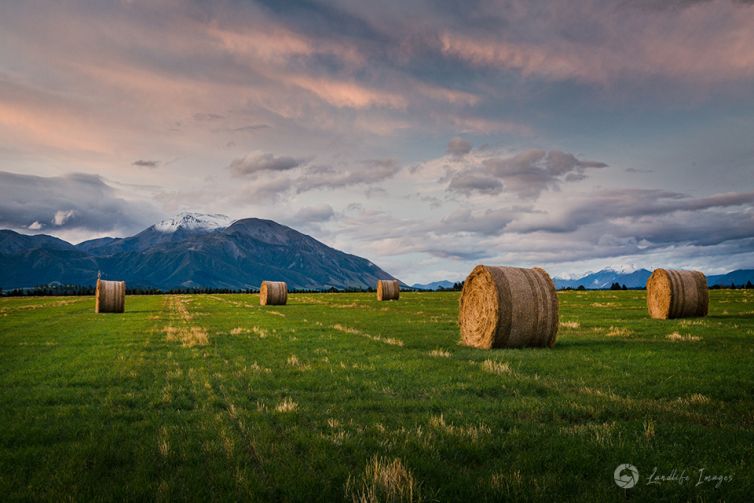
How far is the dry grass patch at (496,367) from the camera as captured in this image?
520 inches

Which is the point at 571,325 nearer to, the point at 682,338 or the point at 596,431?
the point at 682,338

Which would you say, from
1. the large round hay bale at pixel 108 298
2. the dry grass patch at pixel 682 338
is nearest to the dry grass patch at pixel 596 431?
the dry grass patch at pixel 682 338

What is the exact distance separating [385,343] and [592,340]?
8.35m

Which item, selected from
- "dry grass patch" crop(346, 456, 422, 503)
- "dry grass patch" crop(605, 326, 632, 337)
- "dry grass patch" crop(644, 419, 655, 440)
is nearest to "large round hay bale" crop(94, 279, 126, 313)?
"dry grass patch" crop(605, 326, 632, 337)

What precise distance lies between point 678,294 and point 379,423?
27.7 meters

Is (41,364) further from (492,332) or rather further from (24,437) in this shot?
(492,332)

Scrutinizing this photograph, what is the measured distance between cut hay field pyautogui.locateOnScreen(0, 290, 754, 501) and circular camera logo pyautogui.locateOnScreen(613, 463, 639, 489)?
0.11 meters

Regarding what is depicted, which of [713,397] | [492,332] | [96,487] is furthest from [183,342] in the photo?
[713,397]

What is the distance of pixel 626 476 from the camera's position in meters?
6.21

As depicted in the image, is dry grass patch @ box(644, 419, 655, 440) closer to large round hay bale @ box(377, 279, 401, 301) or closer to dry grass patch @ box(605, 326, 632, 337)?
dry grass patch @ box(605, 326, 632, 337)

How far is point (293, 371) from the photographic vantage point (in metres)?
13.8

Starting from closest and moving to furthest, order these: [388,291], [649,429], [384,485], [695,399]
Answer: [384,485], [649,429], [695,399], [388,291]

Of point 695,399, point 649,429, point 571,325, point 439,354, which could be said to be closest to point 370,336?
point 439,354

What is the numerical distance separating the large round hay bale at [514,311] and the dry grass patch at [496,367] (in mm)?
4019
